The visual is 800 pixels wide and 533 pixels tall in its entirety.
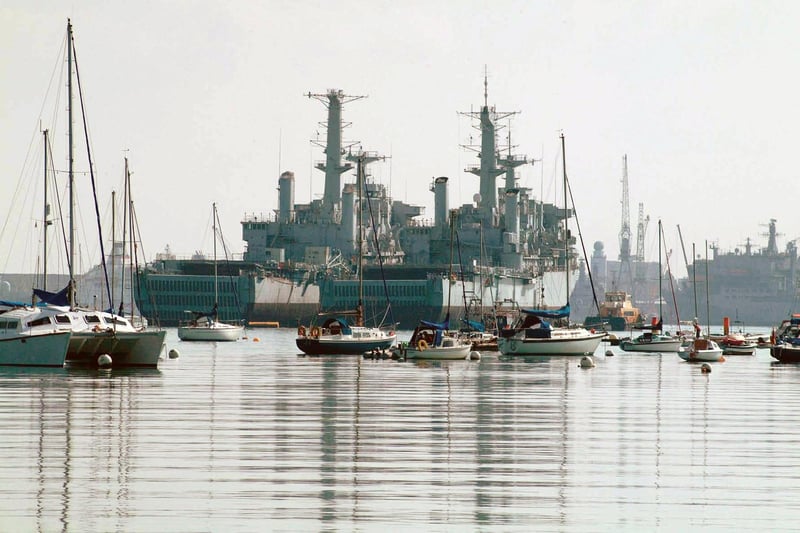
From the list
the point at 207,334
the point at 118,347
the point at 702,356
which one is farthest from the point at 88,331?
the point at 207,334

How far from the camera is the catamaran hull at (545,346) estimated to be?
78.4 metres

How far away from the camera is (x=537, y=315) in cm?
8119

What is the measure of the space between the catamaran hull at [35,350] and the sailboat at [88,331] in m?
0.69

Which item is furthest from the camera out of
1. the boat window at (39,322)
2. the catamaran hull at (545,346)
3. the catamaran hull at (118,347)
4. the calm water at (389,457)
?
the catamaran hull at (545,346)

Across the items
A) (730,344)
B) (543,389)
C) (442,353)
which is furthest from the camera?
(730,344)

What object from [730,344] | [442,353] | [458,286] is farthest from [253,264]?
[442,353]

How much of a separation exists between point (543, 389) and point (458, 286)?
140 metres

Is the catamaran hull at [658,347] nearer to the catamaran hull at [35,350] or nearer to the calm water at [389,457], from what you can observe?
the calm water at [389,457]

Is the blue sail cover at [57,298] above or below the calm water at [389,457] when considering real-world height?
above

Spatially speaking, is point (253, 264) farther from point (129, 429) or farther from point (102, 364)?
point (129, 429)

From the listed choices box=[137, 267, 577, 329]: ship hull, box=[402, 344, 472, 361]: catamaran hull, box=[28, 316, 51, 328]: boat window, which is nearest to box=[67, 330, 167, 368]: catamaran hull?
box=[28, 316, 51, 328]: boat window

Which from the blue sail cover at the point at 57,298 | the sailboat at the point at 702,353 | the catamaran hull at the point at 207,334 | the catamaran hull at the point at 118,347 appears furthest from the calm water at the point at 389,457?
the catamaran hull at the point at 207,334

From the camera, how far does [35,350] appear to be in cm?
5328

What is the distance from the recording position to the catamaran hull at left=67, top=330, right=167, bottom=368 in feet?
183
